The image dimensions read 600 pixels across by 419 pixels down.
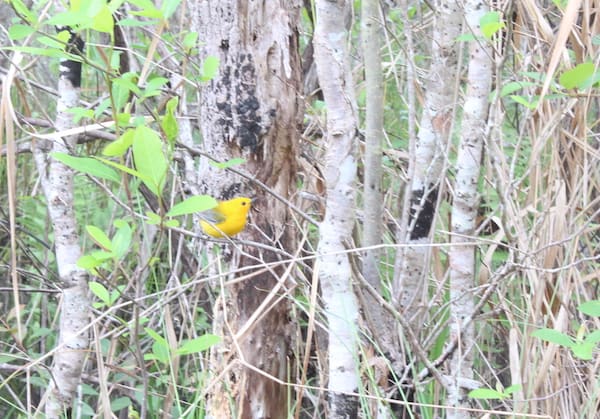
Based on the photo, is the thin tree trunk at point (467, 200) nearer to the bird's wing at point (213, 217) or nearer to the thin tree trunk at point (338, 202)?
the thin tree trunk at point (338, 202)

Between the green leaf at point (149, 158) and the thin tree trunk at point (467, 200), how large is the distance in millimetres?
784

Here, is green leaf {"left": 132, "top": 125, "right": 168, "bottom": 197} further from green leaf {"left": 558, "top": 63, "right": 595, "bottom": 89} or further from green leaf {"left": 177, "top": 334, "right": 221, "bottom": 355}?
green leaf {"left": 558, "top": 63, "right": 595, "bottom": 89}

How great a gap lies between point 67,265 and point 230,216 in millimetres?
531

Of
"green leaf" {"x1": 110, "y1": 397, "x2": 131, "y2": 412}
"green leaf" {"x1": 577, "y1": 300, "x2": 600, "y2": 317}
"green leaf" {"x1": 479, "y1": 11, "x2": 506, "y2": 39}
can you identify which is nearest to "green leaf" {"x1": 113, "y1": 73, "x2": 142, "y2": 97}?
"green leaf" {"x1": 479, "y1": 11, "x2": 506, "y2": 39}

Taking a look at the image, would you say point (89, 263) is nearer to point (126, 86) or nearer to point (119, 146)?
point (119, 146)

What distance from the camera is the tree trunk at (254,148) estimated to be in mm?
1885

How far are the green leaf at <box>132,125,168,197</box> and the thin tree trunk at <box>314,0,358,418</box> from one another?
542 millimetres

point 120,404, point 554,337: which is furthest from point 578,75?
point 120,404

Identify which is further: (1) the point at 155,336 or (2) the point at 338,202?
(2) the point at 338,202

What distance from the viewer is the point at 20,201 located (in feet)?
10.8

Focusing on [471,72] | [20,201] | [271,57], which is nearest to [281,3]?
[271,57]

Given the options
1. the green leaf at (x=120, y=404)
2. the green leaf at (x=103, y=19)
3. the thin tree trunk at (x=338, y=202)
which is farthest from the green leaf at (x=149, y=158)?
the green leaf at (x=120, y=404)

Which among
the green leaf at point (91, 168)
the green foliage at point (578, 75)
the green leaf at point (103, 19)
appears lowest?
the green leaf at point (91, 168)

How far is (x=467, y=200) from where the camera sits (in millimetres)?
1757
